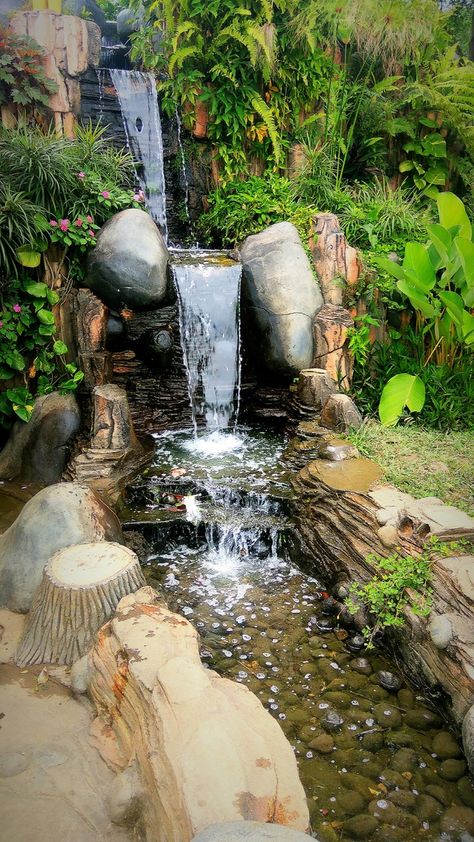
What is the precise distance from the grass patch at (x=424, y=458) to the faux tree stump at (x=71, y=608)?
223 cm

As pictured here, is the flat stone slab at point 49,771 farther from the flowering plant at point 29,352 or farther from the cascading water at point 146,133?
the cascading water at point 146,133

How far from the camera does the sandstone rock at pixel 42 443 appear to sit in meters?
5.65

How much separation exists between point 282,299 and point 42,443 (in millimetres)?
2983

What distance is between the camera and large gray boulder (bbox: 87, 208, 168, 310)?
19.6 feet

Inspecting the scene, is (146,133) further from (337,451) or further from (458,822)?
(458,822)

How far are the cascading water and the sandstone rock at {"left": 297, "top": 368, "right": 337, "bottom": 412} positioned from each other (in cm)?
335

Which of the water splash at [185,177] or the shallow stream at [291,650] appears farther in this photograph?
the water splash at [185,177]

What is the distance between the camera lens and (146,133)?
7984 mm

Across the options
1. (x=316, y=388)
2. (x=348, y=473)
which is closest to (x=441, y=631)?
(x=348, y=473)

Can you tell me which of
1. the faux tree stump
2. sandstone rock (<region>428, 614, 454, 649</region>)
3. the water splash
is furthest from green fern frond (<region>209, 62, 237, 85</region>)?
sandstone rock (<region>428, 614, 454, 649</region>)

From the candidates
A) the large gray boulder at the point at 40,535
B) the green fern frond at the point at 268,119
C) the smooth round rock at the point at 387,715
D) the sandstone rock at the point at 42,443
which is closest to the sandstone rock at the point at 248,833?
the smooth round rock at the point at 387,715

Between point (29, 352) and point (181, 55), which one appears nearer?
point (29, 352)

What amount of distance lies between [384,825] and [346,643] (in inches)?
47.2

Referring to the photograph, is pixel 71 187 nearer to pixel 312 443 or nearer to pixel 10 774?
pixel 312 443
